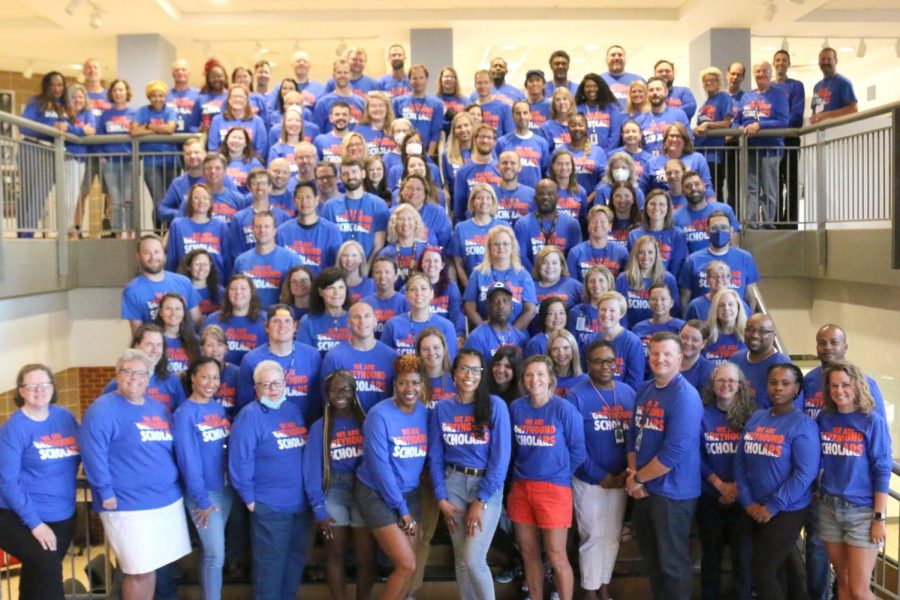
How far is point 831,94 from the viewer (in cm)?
998

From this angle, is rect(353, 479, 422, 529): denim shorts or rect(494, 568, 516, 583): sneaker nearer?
rect(353, 479, 422, 529): denim shorts

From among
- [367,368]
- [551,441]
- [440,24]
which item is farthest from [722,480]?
[440,24]

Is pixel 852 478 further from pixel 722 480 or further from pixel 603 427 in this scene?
pixel 603 427

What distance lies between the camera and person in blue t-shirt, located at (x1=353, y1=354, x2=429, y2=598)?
5.34 m

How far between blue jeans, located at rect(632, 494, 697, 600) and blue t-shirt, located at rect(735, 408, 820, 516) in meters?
0.34

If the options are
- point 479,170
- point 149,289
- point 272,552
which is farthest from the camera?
point 479,170

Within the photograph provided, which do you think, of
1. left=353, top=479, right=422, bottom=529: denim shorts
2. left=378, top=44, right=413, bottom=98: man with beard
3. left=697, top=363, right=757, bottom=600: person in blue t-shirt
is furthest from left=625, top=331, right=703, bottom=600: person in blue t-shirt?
left=378, top=44, right=413, bottom=98: man with beard

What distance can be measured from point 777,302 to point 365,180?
187 inches

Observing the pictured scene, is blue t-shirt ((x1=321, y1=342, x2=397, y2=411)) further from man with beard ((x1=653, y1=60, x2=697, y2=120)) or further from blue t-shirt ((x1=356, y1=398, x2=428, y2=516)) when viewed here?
man with beard ((x1=653, y1=60, x2=697, y2=120))

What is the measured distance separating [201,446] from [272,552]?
73cm

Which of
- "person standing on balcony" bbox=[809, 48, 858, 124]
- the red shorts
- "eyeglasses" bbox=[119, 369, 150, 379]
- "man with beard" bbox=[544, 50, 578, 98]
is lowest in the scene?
the red shorts

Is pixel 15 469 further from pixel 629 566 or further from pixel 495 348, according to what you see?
pixel 629 566

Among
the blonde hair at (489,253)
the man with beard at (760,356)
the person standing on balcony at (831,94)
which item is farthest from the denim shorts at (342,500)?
the person standing on balcony at (831,94)

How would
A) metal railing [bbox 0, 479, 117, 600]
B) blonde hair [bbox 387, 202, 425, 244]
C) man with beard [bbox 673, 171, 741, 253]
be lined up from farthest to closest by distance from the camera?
man with beard [bbox 673, 171, 741, 253]
blonde hair [bbox 387, 202, 425, 244]
metal railing [bbox 0, 479, 117, 600]
